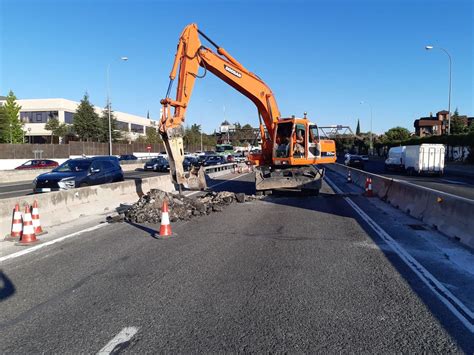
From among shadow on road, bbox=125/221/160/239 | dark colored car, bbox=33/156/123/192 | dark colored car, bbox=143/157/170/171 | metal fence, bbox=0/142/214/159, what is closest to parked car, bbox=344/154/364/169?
dark colored car, bbox=143/157/170/171

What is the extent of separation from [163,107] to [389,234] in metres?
7.69

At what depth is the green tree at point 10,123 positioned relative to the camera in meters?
64.9

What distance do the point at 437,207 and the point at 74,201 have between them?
383 inches

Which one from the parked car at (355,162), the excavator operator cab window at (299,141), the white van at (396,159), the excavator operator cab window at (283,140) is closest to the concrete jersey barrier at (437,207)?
the excavator operator cab window at (299,141)

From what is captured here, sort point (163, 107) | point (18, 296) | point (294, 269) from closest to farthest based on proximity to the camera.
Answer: point (18, 296) < point (294, 269) < point (163, 107)

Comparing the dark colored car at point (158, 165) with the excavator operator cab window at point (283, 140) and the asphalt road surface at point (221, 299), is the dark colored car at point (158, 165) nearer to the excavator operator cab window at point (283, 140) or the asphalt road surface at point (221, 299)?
the excavator operator cab window at point (283, 140)

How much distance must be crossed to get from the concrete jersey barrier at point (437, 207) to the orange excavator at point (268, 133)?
325 cm

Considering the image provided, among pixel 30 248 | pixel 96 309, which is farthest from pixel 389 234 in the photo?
pixel 30 248

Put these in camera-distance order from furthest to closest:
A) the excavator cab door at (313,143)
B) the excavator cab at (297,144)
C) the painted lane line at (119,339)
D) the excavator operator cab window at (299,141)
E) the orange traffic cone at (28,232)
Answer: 1. the excavator cab door at (313,143)
2. the excavator operator cab window at (299,141)
3. the excavator cab at (297,144)
4. the orange traffic cone at (28,232)
5. the painted lane line at (119,339)

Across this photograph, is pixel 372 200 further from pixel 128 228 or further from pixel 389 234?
pixel 128 228

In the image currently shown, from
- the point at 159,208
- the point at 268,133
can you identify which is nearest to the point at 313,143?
the point at 268,133

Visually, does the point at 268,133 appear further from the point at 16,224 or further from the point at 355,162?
the point at 355,162

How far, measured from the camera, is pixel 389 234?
→ 10.0 metres

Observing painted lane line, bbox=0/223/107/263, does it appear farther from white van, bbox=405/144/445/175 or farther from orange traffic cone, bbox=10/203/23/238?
white van, bbox=405/144/445/175
